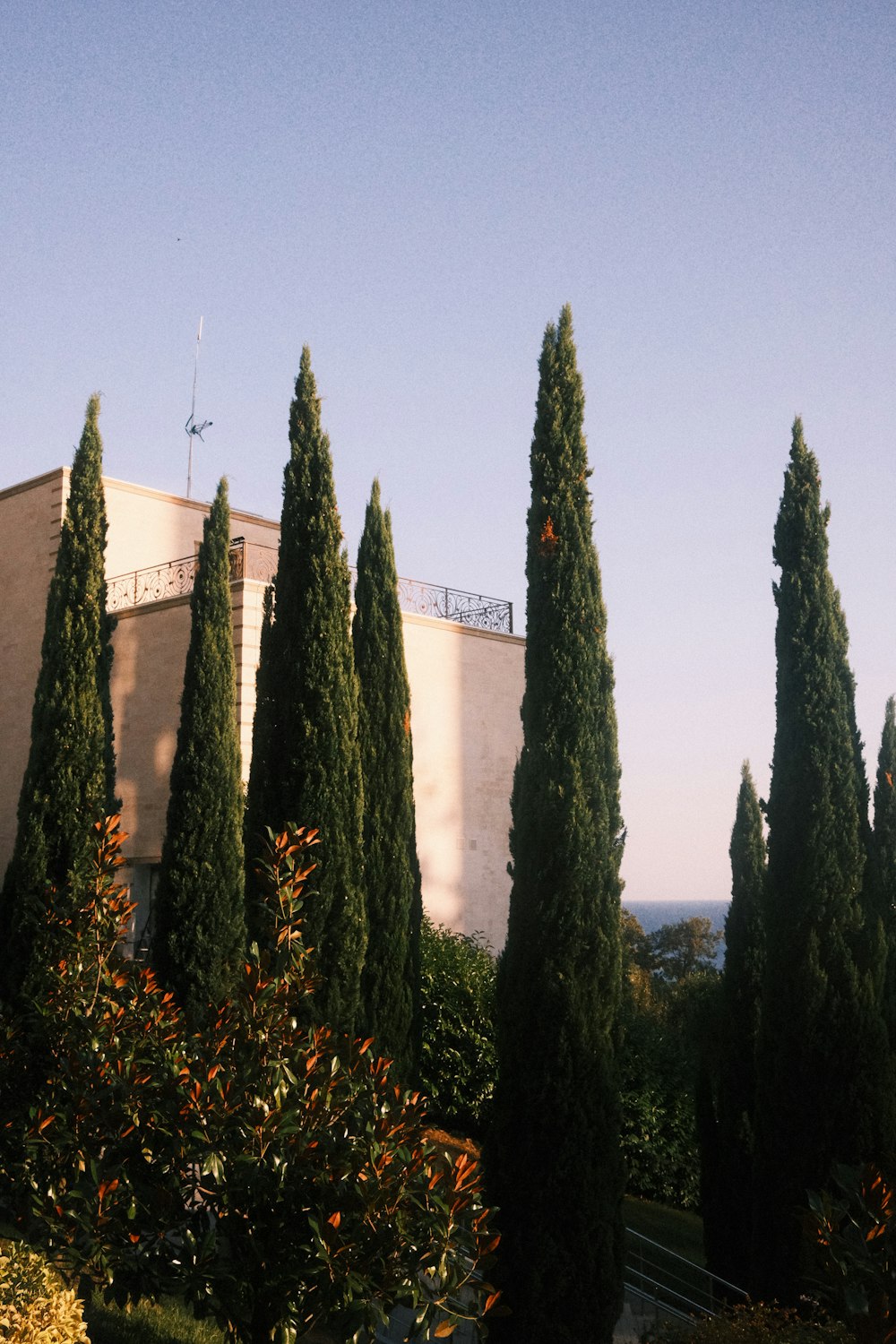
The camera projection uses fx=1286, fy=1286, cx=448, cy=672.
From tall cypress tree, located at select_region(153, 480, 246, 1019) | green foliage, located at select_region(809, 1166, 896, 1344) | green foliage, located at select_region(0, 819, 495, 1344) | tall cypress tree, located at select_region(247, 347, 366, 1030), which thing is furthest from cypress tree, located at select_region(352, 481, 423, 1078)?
green foliage, located at select_region(809, 1166, 896, 1344)

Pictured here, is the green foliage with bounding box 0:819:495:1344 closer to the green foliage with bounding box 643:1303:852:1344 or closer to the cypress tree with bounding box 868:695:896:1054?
the green foliage with bounding box 643:1303:852:1344

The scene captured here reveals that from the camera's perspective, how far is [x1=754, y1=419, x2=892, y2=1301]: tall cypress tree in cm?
1116

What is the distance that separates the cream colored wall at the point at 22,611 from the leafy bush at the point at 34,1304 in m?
14.2

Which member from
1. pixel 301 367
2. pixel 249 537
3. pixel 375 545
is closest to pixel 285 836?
pixel 301 367

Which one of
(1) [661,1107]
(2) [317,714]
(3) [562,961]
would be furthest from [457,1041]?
(3) [562,961]

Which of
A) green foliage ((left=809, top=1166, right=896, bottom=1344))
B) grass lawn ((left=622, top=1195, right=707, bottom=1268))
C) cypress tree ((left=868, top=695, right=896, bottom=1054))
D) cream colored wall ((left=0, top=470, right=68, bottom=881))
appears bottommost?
grass lawn ((left=622, top=1195, right=707, bottom=1268))

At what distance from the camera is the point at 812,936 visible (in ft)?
38.1

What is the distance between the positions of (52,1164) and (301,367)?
10432mm

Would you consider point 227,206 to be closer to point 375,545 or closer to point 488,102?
point 488,102

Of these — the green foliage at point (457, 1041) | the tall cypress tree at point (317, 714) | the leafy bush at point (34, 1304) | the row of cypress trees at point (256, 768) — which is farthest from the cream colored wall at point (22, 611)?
the leafy bush at point (34, 1304)

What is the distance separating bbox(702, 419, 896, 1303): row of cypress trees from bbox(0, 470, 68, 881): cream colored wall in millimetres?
13260

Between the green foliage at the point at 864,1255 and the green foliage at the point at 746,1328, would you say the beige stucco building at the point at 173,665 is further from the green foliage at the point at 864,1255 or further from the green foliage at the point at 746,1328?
the green foliage at the point at 864,1255

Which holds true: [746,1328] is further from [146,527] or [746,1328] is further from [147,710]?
[146,527]

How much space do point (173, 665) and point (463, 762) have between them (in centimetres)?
536
